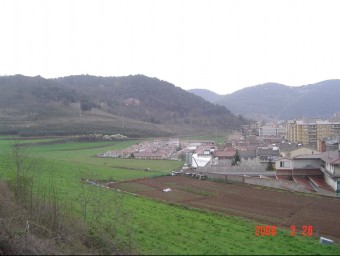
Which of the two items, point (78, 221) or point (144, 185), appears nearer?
point (78, 221)

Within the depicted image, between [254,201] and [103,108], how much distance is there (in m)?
72.7

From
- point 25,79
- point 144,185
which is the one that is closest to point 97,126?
point 25,79

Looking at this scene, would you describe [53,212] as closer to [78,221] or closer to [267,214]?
[78,221]

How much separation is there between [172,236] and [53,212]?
342 cm

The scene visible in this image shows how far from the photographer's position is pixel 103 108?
89.4 metres

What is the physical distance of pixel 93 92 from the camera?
11088cm

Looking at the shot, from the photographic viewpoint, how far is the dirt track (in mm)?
15867

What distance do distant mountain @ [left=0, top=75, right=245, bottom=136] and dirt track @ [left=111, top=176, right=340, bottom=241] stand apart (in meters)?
29.4

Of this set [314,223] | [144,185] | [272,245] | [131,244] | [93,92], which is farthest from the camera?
[93,92]
